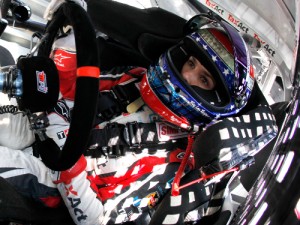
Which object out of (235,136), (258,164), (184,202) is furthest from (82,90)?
(258,164)

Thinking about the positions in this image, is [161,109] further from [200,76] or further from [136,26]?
[136,26]

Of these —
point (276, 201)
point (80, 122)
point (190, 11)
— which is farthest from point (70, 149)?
point (190, 11)

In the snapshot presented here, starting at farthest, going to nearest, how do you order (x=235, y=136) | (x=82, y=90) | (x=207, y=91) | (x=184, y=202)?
(x=207, y=91), (x=184, y=202), (x=235, y=136), (x=82, y=90)

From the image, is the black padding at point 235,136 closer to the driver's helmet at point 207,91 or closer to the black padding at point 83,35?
the driver's helmet at point 207,91

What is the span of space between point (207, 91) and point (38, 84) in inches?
25.8

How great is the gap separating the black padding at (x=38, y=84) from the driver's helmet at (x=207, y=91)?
47 centimetres

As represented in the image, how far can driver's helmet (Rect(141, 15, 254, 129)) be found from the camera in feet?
3.42

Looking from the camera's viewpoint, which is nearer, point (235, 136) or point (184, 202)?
point (235, 136)

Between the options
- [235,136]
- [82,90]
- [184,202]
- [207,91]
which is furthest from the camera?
[207,91]

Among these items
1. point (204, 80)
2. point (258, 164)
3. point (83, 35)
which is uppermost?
point (83, 35)

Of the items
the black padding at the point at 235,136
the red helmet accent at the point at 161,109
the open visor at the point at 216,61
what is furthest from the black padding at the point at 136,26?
the black padding at the point at 235,136

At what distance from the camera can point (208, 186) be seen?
1.09 meters

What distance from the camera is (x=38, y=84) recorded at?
0.62m

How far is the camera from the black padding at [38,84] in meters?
0.62
